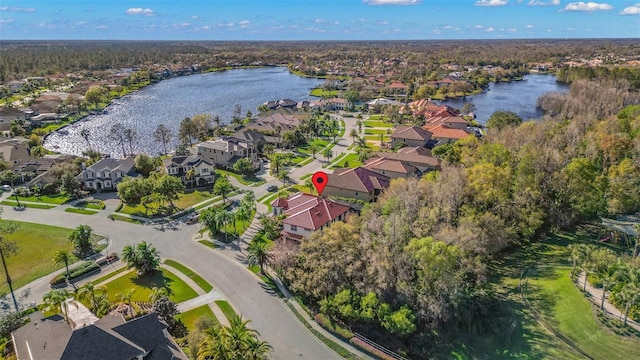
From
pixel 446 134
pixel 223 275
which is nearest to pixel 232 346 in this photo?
pixel 223 275

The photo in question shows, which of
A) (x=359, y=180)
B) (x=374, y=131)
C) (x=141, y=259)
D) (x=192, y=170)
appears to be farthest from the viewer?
(x=374, y=131)

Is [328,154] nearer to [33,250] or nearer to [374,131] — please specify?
[374,131]

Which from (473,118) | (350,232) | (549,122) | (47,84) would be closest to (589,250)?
(350,232)

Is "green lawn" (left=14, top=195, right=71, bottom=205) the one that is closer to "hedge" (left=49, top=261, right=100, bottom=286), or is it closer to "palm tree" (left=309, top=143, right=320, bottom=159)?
"hedge" (left=49, top=261, right=100, bottom=286)

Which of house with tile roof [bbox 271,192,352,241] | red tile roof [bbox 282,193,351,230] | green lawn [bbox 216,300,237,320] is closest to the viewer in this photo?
green lawn [bbox 216,300,237,320]

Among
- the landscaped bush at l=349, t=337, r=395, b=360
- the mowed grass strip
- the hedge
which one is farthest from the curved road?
the mowed grass strip

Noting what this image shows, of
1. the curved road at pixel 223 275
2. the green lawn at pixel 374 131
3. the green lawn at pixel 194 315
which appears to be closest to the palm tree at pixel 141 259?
the curved road at pixel 223 275
